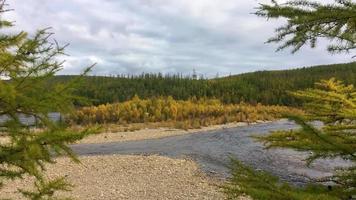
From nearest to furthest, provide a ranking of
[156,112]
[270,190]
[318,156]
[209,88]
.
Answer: [270,190] < [318,156] < [156,112] < [209,88]

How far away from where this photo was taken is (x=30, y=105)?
Result: 13.6ft

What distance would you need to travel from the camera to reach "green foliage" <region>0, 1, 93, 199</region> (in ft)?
12.9

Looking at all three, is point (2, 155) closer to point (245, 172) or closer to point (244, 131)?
point (245, 172)

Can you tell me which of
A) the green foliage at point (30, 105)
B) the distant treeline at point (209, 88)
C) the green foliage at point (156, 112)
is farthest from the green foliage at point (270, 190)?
the distant treeline at point (209, 88)

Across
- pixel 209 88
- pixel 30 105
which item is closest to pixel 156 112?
pixel 209 88

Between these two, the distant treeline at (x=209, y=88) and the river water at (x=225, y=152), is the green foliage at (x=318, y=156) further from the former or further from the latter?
the distant treeline at (x=209, y=88)

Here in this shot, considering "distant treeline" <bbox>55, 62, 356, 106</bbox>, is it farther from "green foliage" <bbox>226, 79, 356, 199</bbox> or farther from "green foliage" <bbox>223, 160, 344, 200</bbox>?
"green foliage" <bbox>223, 160, 344, 200</bbox>

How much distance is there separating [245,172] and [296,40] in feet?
3.41

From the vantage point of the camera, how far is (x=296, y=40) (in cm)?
345

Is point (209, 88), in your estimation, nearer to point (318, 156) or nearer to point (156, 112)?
point (156, 112)

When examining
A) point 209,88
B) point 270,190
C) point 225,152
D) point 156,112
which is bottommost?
point 225,152

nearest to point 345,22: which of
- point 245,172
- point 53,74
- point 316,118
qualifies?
point 245,172

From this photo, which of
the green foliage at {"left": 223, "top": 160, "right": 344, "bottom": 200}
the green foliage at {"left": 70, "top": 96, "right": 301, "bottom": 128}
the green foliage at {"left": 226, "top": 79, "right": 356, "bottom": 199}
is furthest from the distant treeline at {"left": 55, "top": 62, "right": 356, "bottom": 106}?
the green foliage at {"left": 223, "top": 160, "right": 344, "bottom": 200}

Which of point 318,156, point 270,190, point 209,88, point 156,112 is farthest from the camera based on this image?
point 209,88
